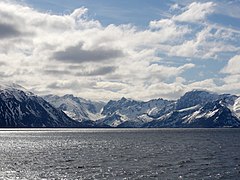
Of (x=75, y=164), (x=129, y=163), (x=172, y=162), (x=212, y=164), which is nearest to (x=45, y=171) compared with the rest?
(x=75, y=164)

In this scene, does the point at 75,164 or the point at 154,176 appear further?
the point at 75,164

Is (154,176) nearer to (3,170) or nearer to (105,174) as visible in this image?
(105,174)

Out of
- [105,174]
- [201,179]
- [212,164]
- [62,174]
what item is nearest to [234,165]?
[212,164]

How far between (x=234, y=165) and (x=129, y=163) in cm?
3117

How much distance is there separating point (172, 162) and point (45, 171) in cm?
4067

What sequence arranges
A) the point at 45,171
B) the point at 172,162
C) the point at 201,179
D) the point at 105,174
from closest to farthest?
1. the point at 201,179
2. the point at 105,174
3. the point at 45,171
4. the point at 172,162

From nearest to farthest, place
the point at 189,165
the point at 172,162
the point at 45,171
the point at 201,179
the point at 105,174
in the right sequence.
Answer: the point at 201,179 < the point at 105,174 < the point at 45,171 < the point at 189,165 < the point at 172,162

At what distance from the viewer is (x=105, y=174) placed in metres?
95.5

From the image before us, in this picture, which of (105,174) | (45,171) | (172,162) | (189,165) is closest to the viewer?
(105,174)

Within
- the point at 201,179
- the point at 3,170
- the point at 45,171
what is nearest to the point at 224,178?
the point at 201,179

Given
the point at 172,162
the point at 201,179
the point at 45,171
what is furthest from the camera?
the point at 172,162

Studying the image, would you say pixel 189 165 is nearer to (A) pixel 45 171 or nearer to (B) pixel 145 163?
(B) pixel 145 163

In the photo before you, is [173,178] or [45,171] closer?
[173,178]

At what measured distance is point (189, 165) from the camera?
4414 inches
